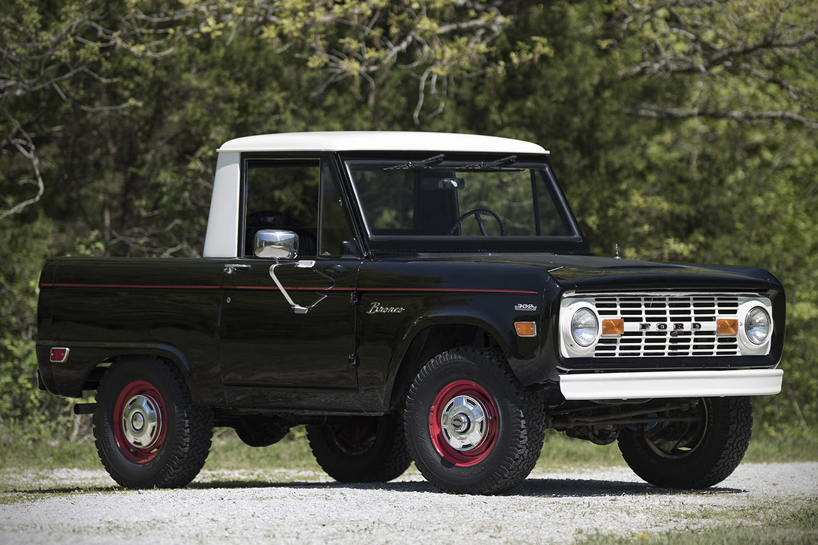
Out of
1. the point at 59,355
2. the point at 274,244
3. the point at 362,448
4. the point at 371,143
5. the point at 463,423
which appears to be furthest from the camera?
the point at 362,448

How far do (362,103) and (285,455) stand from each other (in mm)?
6701

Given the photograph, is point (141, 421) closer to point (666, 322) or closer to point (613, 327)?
point (613, 327)

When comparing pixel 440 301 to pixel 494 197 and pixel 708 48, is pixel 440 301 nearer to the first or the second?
pixel 494 197

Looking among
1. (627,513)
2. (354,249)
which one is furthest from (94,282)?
(627,513)

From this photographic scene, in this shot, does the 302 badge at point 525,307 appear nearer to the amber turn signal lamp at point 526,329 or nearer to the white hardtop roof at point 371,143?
the amber turn signal lamp at point 526,329

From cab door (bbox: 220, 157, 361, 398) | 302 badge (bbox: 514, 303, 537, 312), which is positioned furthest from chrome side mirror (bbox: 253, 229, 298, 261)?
302 badge (bbox: 514, 303, 537, 312)

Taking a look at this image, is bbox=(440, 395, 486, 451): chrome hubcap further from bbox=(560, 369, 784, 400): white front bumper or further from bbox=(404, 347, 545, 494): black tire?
bbox=(560, 369, 784, 400): white front bumper

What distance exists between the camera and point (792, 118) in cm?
2048

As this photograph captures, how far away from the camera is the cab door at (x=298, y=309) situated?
9.00m

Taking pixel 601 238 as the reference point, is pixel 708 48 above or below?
above

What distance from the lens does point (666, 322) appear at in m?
8.45

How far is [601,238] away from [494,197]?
10716 millimetres

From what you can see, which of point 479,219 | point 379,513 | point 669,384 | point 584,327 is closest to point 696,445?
point 669,384

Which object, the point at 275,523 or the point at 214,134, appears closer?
the point at 275,523
